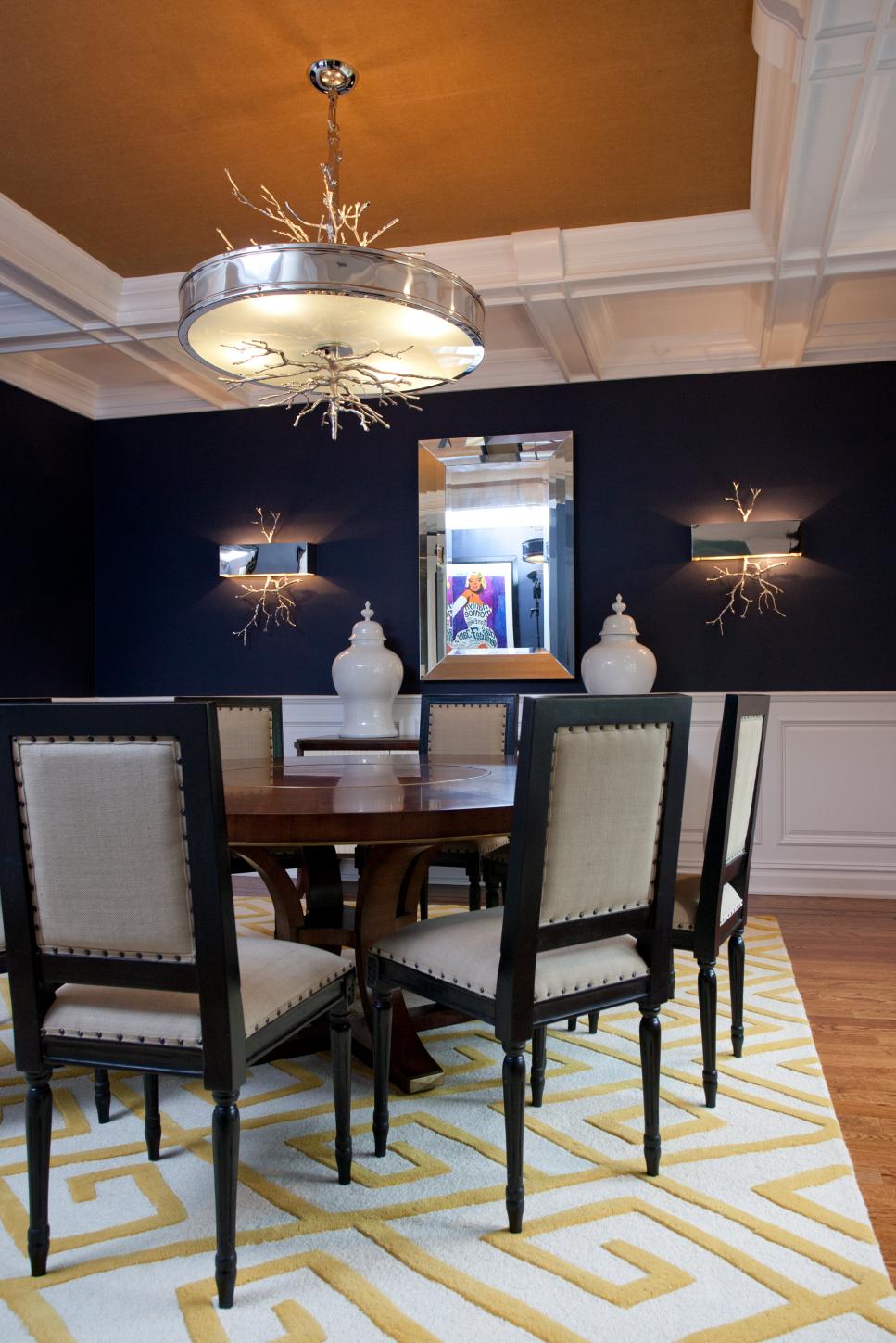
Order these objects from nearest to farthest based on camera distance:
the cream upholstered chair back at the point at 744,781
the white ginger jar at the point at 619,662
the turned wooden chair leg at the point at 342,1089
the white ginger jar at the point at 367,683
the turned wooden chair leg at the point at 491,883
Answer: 1. the turned wooden chair leg at the point at 342,1089
2. the cream upholstered chair back at the point at 744,781
3. the turned wooden chair leg at the point at 491,883
4. the white ginger jar at the point at 619,662
5. the white ginger jar at the point at 367,683

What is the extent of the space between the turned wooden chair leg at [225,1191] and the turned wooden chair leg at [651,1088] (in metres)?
0.84

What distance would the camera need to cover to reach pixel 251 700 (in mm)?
3844

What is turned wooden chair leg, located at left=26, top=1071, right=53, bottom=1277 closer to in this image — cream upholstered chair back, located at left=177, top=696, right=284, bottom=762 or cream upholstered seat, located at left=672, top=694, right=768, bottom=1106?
cream upholstered seat, located at left=672, top=694, right=768, bottom=1106

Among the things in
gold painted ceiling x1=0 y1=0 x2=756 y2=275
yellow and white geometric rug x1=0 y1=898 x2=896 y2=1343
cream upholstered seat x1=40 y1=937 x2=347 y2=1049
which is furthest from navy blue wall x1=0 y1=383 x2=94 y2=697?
cream upholstered seat x1=40 y1=937 x2=347 y2=1049

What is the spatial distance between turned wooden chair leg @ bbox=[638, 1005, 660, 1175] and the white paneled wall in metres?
2.96

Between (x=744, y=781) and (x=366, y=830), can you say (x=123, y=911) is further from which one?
(x=744, y=781)

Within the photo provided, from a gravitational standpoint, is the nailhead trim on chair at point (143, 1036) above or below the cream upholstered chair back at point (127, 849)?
below

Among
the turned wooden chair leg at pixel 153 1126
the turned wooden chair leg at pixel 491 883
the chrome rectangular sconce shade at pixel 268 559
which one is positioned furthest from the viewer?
the chrome rectangular sconce shade at pixel 268 559

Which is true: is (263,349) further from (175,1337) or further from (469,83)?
(175,1337)

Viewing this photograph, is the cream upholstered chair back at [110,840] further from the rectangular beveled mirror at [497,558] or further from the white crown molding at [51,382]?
the white crown molding at [51,382]

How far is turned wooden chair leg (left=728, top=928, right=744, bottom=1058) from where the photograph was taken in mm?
2670

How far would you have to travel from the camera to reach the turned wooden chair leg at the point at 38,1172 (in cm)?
164

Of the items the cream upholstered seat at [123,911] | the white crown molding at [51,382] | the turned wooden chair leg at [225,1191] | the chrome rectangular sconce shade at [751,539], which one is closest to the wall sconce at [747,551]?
the chrome rectangular sconce shade at [751,539]

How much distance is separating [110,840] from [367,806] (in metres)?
0.67
